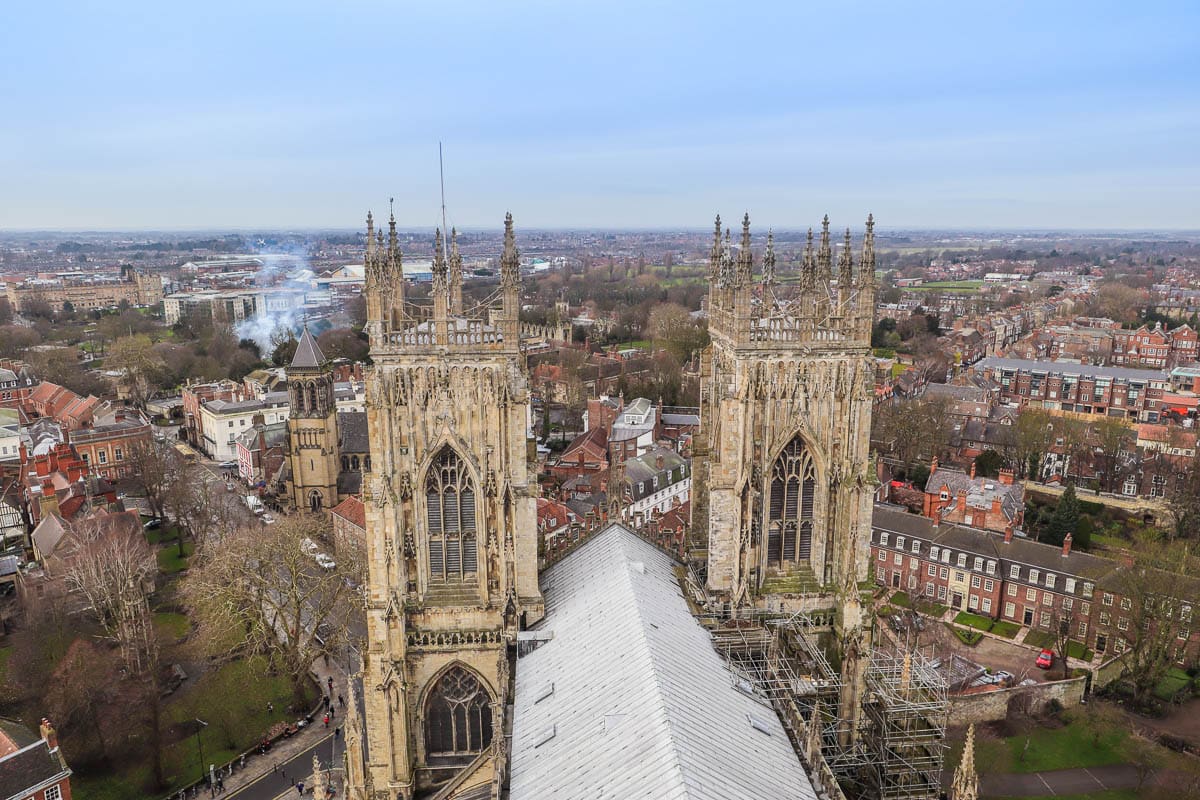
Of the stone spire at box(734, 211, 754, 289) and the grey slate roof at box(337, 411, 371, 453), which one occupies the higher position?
the stone spire at box(734, 211, 754, 289)

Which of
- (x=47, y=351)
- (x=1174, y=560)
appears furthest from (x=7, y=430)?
(x=1174, y=560)

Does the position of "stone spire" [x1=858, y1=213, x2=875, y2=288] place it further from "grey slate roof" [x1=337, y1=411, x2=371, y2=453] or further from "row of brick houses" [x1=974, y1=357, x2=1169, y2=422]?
"row of brick houses" [x1=974, y1=357, x2=1169, y2=422]

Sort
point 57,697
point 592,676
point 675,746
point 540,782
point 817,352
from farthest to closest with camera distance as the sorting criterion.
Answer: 1. point 57,697
2. point 817,352
3. point 592,676
4. point 540,782
5. point 675,746

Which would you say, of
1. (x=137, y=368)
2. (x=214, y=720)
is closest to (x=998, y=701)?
(x=214, y=720)

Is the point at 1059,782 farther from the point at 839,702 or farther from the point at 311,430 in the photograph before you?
the point at 311,430

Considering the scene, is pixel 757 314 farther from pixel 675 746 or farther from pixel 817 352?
pixel 675 746

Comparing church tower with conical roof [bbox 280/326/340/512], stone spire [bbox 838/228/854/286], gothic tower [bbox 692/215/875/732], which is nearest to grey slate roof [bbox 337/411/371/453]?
church tower with conical roof [bbox 280/326/340/512]
